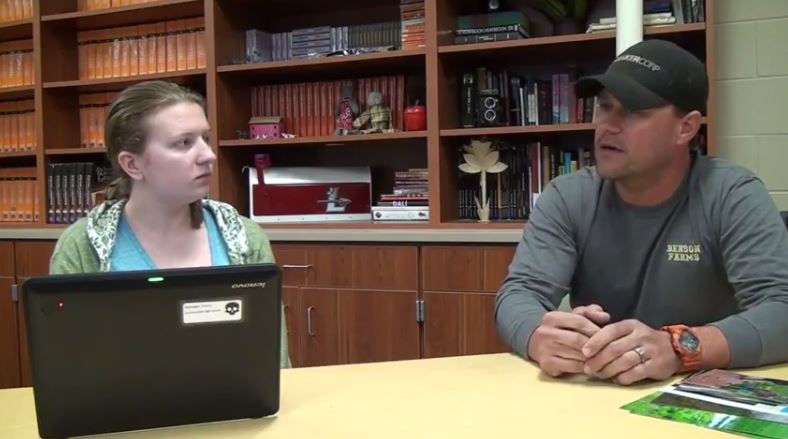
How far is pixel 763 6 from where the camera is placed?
268 centimetres

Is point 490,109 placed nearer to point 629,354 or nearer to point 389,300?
point 389,300

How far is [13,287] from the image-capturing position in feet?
10.5

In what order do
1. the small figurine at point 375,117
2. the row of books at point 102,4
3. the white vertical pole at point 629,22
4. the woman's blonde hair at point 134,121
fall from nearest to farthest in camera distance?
the woman's blonde hair at point 134,121 → the white vertical pole at point 629,22 → the small figurine at point 375,117 → the row of books at point 102,4

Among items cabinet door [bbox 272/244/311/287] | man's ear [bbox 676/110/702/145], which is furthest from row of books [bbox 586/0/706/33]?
cabinet door [bbox 272/244/311/287]

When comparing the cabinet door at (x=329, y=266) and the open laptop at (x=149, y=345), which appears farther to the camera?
the cabinet door at (x=329, y=266)

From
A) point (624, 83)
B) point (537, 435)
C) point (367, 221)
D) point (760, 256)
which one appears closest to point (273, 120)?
point (367, 221)

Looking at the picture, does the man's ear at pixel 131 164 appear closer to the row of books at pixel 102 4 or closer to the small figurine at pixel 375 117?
the small figurine at pixel 375 117

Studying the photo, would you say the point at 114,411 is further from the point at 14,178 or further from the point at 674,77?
the point at 14,178

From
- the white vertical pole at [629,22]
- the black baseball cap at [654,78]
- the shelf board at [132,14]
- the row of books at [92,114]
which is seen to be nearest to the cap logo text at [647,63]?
the black baseball cap at [654,78]

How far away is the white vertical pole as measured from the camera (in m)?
2.45

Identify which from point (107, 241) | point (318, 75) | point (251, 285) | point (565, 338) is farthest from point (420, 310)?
point (251, 285)

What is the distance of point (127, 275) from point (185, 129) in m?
0.78

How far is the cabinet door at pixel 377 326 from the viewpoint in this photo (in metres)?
2.66

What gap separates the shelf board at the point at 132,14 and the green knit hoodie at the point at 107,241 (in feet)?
5.72
